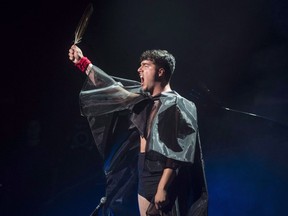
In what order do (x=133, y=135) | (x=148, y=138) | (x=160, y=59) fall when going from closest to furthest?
(x=148, y=138)
(x=160, y=59)
(x=133, y=135)

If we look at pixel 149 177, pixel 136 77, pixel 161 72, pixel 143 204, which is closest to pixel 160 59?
pixel 161 72

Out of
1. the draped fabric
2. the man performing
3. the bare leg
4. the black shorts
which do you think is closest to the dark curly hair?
the man performing

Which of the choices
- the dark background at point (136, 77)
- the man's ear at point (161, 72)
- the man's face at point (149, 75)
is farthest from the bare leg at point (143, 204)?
the dark background at point (136, 77)

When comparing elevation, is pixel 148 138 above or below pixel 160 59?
below

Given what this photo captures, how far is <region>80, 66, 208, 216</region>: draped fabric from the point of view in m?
2.11

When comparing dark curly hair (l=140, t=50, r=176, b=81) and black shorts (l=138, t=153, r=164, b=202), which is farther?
dark curly hair (l=140, t=50, r=176, b=81)

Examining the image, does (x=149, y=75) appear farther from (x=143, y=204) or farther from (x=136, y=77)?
(x=136, y=77)

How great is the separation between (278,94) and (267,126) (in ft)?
1.56

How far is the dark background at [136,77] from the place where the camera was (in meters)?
3.76

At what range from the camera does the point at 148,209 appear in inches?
84.9

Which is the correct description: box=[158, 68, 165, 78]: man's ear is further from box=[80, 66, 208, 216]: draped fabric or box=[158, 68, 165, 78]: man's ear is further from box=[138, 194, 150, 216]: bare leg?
box=[138, 194, 150, 216]: bare leg

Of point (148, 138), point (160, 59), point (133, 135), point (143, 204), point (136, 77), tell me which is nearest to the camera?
point (148, 138)

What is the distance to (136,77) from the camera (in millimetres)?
4098

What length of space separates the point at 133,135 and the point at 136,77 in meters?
1.71
